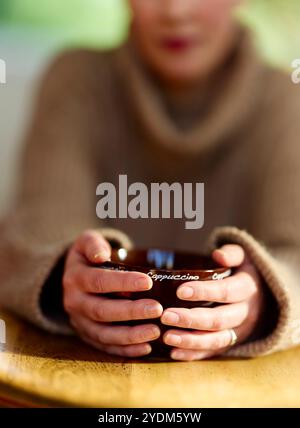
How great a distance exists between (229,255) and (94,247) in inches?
3.8

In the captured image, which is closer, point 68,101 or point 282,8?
point 68,101

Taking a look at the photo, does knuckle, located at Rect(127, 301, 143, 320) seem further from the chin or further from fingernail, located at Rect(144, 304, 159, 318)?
the chin

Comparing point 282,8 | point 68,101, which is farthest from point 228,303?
point 282,8

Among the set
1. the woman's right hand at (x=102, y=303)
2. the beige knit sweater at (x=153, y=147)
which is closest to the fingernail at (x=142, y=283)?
the woman's right hand at (x=102, y=303)

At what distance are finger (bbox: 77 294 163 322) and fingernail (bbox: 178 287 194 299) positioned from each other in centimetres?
2

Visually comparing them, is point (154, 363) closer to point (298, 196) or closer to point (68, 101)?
point (298, 196)

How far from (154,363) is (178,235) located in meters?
0.27

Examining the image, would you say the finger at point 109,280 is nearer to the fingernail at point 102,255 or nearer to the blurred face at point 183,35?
the fingernail at point 102,255

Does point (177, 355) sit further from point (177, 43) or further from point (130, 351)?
point (177, 43)

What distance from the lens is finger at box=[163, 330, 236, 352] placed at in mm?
385

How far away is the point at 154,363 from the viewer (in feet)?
1.32

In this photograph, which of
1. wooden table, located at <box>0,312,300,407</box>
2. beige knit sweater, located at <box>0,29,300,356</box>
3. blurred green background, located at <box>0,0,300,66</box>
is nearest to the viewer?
wooden table, located at <box>0,312,300,407</box>

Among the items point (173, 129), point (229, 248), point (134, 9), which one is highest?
point (134, 9)

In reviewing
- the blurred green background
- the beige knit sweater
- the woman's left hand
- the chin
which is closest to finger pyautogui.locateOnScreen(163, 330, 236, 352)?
the woman's left hand
